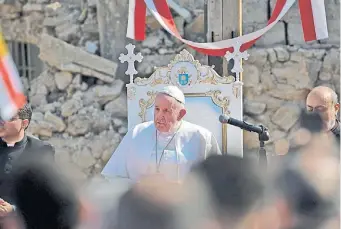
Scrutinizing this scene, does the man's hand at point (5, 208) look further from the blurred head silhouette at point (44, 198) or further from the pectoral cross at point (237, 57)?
the pectoral cross at point (237, 57)

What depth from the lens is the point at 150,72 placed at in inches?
234

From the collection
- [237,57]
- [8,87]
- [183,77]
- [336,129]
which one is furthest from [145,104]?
[8,87]

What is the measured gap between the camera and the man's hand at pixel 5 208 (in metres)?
2.11

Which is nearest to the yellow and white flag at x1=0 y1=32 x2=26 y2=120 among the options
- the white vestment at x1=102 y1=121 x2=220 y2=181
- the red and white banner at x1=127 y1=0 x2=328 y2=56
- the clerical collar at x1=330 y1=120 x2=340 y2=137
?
the white vestment at x1=102 y1=121 x2=220 y2=181

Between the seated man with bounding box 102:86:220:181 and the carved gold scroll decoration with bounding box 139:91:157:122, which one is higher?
the carved gold scroll decoration with bounding box 139:91:157:122

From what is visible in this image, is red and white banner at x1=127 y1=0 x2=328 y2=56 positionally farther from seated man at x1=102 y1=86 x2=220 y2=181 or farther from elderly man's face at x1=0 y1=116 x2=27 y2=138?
elderly man's face at x1=0 y1=116 x2=27 y2=138

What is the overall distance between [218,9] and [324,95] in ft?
4.83

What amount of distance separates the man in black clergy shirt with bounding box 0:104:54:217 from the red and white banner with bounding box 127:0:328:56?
1578 millimetres

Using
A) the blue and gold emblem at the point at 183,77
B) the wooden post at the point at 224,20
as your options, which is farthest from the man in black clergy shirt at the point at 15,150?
the wooden post at the point at 224,20

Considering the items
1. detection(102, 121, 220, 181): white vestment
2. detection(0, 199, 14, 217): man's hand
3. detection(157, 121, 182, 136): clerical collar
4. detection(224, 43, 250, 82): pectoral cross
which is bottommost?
detection(0, 199, 14, 217): man's hand

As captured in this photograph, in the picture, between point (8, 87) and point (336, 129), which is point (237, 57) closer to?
point (336, 129)

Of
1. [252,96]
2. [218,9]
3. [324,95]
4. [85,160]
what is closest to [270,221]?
[324,95]

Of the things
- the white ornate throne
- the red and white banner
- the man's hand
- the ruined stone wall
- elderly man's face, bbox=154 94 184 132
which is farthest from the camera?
the ruined stone wall

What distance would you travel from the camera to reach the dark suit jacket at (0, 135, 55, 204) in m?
2.22
